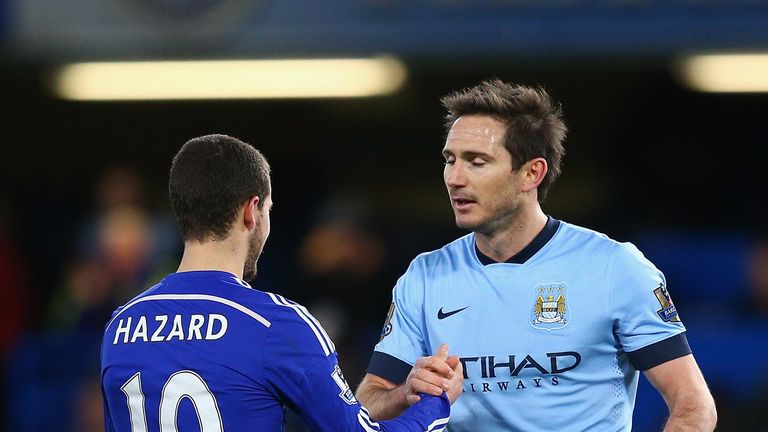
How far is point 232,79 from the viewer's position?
11109 mm

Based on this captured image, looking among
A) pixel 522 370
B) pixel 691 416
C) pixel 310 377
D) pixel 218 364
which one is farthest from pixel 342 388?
pixel 691 416

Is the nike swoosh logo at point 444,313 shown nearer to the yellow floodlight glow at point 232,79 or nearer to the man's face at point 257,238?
the man's face at point 257,238

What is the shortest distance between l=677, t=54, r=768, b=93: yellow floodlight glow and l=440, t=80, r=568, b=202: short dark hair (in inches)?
213

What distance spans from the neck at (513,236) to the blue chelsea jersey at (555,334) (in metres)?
0.03

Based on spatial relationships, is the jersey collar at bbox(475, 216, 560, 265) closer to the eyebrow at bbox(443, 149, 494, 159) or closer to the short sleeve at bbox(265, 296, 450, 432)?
the eyebrow at bbox(443, 149, 494, 159)

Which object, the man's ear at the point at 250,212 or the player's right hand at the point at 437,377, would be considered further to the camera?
the player's right hand at the point at 437,377

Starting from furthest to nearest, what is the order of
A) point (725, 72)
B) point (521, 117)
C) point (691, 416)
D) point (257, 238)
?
point (725, 72)
point (521, 117)
point (691, 416)
point (257, 238)

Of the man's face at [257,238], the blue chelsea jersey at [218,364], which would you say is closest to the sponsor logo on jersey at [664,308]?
the blue chelsea jersey at [218,364]

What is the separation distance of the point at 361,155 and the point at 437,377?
982 centimetres

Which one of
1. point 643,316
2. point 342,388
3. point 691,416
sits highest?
point 643,316

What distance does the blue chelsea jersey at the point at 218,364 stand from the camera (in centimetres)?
354

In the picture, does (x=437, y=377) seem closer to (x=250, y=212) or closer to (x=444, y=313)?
(x=444, y=313)

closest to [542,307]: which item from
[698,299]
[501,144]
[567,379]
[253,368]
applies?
[567,379]

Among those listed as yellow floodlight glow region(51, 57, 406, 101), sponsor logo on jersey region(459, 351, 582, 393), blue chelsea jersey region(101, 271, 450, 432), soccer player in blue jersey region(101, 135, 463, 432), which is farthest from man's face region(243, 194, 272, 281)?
yellow floodlight glow region(51, 57, 406, 101)
